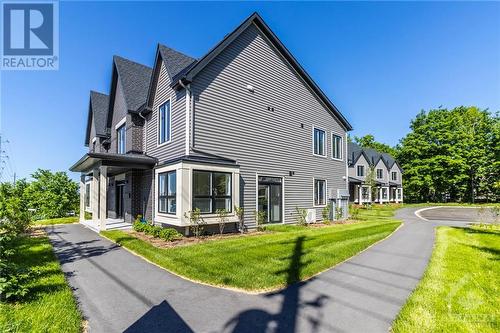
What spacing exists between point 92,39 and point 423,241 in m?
17.1

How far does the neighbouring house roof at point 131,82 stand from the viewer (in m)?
16.1

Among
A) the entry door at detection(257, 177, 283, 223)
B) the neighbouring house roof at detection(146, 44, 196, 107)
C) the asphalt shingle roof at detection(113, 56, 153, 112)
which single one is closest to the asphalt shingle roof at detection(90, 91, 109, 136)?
the asphalt shingle roof at detection(113, 56, 153, 112)

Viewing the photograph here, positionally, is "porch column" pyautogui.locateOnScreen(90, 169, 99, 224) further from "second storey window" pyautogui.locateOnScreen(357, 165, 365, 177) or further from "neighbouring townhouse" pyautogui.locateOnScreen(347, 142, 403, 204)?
"second storey window" pyautogui.locateOnScreen(357, 165, 365, 177)

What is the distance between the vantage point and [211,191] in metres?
11.4

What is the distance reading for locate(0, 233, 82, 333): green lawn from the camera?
366 cm

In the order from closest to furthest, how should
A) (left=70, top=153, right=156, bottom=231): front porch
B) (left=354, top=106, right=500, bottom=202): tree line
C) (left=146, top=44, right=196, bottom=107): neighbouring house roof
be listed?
(left=70, top=153, right=156, bottom=231): front porch, (left=146, top=44, right=196, bottom=107): neighbouring house roof, (left=354, top=106, right=500, bottom=202): tree line

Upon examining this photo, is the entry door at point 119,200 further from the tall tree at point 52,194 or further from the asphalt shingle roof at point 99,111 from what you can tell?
the tall tree at point 52,194

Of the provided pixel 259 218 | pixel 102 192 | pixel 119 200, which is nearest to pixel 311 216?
pixel 259 218

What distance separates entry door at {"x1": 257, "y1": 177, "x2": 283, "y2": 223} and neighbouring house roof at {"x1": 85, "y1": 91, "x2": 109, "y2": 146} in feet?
45.9

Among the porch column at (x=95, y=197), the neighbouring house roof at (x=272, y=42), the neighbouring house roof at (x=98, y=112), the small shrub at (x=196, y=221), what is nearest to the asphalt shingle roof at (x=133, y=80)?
the neighbouring house roof at (x=272, y=42)

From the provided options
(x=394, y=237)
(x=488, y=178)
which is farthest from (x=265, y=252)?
(x=488, y=178)

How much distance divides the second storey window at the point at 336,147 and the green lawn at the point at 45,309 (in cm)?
1795

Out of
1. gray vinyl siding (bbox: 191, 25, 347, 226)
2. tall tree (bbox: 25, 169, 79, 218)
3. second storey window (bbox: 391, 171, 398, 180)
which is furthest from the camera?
second storey window (bbox: 391, 171, 398, 180)

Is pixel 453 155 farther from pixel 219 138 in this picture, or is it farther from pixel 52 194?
pixel 52 194
